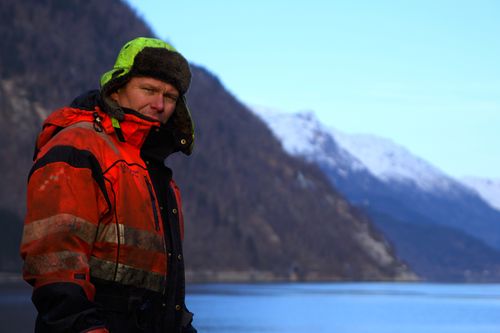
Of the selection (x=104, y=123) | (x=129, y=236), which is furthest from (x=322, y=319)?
(x=129, y=236)

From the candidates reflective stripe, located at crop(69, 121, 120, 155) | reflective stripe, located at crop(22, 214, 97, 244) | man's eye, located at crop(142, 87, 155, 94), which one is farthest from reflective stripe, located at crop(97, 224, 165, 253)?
man's eye, located at crop(142, 87, 155, 94)

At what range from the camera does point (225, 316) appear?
189ft

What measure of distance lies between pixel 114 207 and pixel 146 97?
46 cm

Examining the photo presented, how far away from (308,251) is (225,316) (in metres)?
104

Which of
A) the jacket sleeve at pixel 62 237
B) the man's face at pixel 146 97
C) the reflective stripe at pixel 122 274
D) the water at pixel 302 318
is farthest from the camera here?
the water at pixel 302 318

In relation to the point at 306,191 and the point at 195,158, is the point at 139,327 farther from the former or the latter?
the point at 306,191

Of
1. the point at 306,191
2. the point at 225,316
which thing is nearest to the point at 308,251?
the point at 306,191

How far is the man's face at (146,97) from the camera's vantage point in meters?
4.18

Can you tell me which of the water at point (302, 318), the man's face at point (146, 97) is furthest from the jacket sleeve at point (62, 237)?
the water at point (302, 318)

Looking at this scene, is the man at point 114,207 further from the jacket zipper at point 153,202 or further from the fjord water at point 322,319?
the fjord water at point 322,319

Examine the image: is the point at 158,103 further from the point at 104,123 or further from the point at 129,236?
the point at 129,236

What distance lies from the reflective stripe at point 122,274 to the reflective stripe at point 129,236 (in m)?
0.07

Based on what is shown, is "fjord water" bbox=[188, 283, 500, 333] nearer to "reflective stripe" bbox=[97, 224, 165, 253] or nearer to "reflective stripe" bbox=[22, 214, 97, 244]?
"reflective stripe" bbox=[97, 224, 165, 253]

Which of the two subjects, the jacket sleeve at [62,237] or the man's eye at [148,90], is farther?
the man's eye at [148,90]
